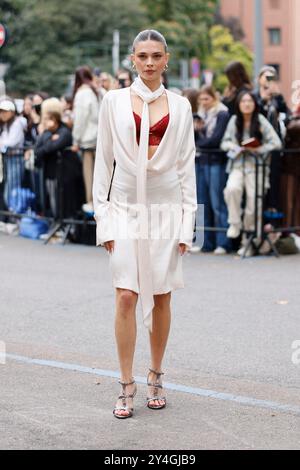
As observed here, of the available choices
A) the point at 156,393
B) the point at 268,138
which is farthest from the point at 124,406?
the point at 268,138

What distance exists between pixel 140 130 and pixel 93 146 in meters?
7.99

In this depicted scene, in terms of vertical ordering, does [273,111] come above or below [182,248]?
above

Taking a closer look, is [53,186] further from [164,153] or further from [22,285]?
[164,153]

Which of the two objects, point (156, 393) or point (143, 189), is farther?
point (156, 393)

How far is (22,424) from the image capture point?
5492mm

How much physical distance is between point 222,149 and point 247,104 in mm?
655

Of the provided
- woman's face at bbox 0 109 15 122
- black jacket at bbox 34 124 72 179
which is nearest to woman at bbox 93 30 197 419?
black jacket at bbox 34 124 72 179

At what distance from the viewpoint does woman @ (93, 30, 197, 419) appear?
5.66 meters

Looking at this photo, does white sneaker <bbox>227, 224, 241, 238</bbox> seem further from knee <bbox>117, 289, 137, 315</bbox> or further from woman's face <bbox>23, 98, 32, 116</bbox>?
knee <bbox>117, 289, 137, 315</bbox>

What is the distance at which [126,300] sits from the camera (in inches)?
225

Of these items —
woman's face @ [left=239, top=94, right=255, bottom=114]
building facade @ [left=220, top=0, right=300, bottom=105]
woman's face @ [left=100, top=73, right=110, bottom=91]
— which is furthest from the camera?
building facade @ [left=220, top=0, right=300, bottom=105]

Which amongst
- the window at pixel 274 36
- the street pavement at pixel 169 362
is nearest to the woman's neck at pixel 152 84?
the street pavement at pixel 169 362

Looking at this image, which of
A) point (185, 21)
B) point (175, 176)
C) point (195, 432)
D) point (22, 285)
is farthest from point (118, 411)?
point (185, 21)

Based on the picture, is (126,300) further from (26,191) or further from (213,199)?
(26,191)
